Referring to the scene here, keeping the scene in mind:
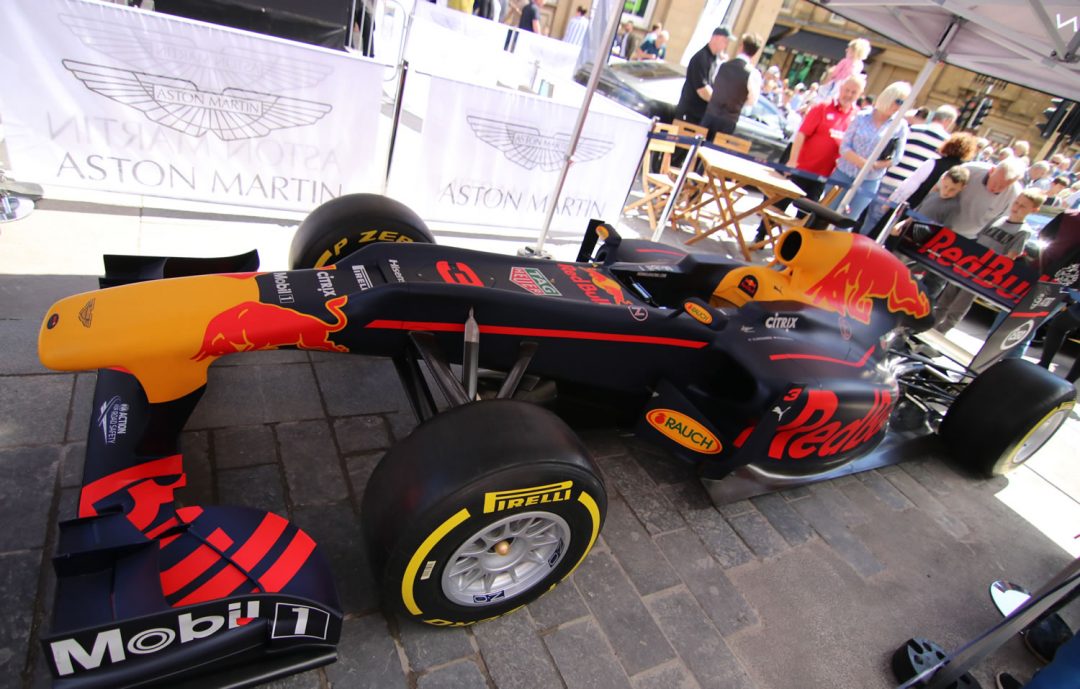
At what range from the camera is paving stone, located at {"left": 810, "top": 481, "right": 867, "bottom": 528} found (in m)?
3.05

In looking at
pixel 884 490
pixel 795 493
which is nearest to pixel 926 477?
pixel 884 490

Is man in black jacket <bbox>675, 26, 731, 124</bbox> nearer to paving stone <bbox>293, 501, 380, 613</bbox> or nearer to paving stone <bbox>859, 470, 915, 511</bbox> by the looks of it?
paving stone <bbox>859, 470, 915, 511</bbox>

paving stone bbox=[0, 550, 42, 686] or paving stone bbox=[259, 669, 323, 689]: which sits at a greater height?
paving stone bbox=[259, 669, 323, 689]

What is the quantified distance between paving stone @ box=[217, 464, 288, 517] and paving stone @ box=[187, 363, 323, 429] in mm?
298

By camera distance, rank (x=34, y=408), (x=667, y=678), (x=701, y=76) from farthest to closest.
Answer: (x=701, y=76)
(x=34, y=408)
(x=667, y=678)

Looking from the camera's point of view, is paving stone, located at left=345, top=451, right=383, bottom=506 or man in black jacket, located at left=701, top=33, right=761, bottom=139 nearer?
paving stone, located at left=345, top=451, right=383, bottom=506

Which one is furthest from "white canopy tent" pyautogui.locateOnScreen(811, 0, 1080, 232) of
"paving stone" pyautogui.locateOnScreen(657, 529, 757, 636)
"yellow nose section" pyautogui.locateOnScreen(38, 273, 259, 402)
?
"yellow nose section" pyautogui.locateOnScreen(38, 273, 259, 402)

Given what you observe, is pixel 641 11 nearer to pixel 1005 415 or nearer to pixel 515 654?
pixel 1005 415

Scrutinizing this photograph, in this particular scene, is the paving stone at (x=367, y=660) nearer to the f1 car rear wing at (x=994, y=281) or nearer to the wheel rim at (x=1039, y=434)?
the wheel rim at (x=1039, y=434)

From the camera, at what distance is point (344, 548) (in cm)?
210

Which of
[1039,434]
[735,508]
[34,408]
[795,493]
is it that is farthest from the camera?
[1039,434]

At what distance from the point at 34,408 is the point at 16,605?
917mm

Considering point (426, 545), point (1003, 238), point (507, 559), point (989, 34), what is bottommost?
point (507, 559)

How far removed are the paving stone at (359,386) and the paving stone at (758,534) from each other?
167 cm
